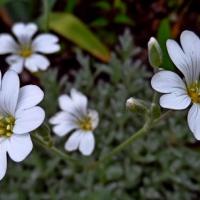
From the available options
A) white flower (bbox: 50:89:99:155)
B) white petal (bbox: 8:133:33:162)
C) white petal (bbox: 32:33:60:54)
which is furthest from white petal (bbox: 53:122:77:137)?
white petal (bbox: 8:133:33:162)

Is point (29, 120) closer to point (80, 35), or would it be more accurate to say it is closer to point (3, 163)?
point (3, 163)

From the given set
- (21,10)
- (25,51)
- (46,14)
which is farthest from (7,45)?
(21,10)

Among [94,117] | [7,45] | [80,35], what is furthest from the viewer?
[80,35]

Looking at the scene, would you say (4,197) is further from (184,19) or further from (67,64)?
(184,19)

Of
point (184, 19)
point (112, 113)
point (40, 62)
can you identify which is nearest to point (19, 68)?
point (40, 62)

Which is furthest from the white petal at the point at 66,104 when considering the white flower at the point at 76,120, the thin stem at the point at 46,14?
the thin stem at the point at 46,14

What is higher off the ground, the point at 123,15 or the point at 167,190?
the point at 123,15
